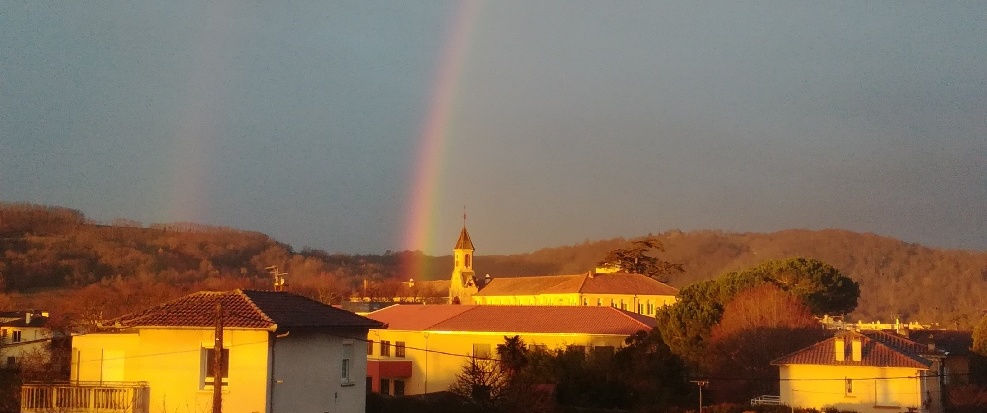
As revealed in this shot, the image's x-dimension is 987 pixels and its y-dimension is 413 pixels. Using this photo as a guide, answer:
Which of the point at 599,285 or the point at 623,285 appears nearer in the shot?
the point at 599,285

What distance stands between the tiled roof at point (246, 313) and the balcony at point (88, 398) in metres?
1.49

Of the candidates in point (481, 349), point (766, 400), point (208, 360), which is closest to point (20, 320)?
point (481, 349)

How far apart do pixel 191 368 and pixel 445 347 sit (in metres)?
33.1

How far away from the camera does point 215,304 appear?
80.3 feet

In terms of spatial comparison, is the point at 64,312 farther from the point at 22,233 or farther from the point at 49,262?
the point at 22,233

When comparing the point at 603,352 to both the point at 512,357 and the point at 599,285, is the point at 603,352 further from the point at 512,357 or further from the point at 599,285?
the point at 599,285

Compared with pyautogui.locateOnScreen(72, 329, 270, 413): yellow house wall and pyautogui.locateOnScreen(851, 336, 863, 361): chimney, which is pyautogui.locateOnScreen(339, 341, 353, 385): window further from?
pyautogui.locateOnScreen(851, 336, 863, 361): chimney

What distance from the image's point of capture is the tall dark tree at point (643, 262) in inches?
4220

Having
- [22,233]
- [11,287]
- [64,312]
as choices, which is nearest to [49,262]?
[11,287]

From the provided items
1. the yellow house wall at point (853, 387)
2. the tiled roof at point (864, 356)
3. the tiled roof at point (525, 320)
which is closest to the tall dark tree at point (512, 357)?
the tiled roof at point (864, 356)

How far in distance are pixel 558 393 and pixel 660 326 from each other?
38.9ft

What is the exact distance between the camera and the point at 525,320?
57.0 metres

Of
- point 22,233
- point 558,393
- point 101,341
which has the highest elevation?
point 22,233

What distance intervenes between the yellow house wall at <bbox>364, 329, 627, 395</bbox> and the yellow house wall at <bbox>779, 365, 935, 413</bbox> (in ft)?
44.8
